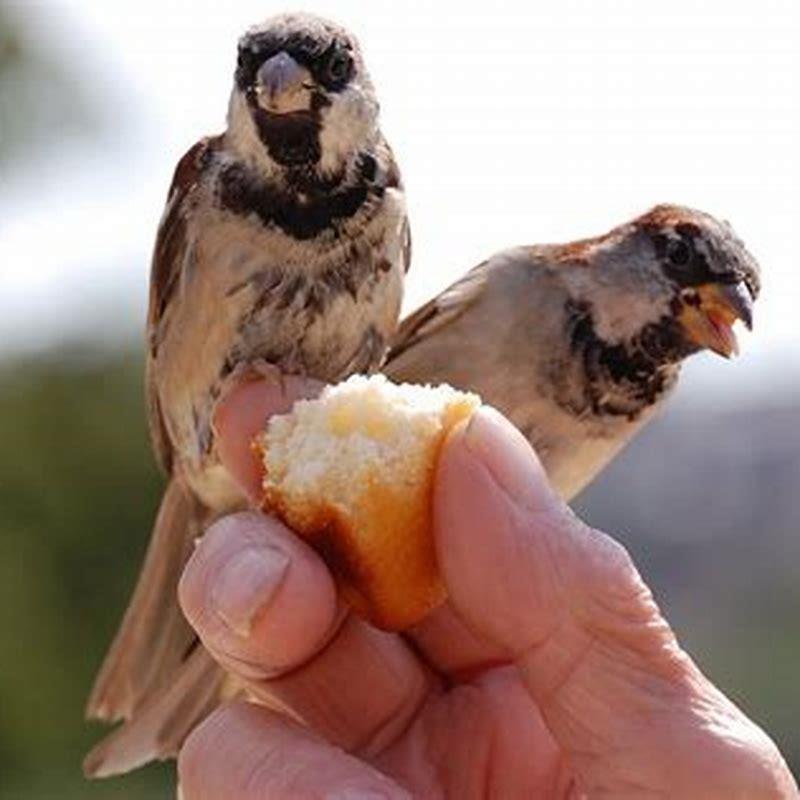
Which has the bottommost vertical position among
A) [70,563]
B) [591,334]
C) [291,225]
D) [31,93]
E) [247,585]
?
[70,563]

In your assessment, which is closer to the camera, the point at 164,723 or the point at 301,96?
the point at 301,96

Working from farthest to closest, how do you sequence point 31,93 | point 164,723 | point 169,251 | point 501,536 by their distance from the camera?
point 31,93 < point 164,723 < point 169,251 < point 501,536

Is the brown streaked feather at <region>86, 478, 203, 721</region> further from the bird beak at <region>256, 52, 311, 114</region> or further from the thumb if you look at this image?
the thumb

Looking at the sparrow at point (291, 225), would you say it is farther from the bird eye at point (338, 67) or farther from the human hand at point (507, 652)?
the human hand at point (507, 652)

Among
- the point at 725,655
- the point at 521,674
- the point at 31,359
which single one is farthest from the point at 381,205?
the point at 725,655

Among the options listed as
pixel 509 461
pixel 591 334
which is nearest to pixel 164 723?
pixel 591 334

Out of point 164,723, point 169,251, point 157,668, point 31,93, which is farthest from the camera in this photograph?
point 31,93

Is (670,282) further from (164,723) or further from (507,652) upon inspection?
(507,652)
